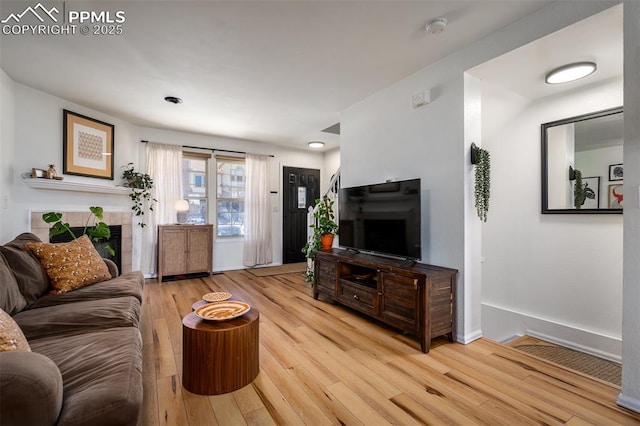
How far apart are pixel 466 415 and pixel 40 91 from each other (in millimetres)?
5067

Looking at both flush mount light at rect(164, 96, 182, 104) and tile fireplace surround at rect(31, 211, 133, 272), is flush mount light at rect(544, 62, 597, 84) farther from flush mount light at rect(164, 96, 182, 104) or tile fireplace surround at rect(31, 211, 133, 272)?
tile fireplace surround at rect(31, 211, 133, 272)

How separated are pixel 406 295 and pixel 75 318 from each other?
2.30 metres

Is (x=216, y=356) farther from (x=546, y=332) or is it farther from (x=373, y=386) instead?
(x=546, y=332)

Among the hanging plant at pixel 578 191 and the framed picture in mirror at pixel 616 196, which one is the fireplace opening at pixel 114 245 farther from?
the framed picture in mirror at pixel 616 196

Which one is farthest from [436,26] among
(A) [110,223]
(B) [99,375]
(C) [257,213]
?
(A) [110,223]

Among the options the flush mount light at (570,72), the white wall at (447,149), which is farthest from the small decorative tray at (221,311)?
the flush mount light at (570,72)

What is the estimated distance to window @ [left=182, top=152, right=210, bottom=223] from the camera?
5039 millimetres

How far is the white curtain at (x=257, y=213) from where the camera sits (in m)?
5.43

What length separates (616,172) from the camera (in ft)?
8.02

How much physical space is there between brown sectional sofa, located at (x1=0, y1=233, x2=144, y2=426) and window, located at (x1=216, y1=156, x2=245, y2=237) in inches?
114

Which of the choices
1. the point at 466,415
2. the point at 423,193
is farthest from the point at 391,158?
the point at 466,415

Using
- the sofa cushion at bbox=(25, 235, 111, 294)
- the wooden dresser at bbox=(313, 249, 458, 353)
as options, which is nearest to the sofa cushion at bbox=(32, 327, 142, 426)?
the sofa cushion at bbox=(25, 235, 111, 294)

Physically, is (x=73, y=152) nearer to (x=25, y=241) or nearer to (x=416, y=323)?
(x=25, y=241)

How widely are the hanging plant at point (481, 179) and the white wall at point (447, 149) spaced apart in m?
0.07
